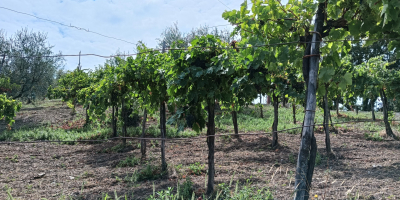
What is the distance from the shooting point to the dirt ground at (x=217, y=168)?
4824 mm

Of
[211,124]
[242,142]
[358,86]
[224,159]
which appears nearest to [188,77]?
[211,124]

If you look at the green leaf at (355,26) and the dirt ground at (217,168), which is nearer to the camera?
the green leaf at (355,26)

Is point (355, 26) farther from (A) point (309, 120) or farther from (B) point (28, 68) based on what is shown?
(B) point (28, 68)

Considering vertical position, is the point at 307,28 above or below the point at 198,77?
above

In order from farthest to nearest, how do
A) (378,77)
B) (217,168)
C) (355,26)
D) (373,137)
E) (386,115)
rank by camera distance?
(386,115) → (373,137) → (378,77) → (217,168) → (355,26)

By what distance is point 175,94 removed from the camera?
14.1 ft

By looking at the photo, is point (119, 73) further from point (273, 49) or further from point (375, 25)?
point (375, 25)

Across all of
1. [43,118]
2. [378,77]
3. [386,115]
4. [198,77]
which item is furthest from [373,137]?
[43,118]

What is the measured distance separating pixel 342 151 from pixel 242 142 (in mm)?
3192

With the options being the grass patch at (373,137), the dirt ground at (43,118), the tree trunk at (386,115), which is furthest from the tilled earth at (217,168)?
the dirt ground at (43,118)

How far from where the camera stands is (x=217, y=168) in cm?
650

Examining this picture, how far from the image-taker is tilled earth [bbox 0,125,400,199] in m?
4.82

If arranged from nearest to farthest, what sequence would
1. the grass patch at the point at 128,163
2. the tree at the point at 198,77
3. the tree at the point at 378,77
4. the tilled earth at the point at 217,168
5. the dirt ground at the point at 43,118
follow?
the tree at the point at 198,77
the tilled earth at the point at 217,168
the grass patch at the point at 128,163
the tree at the point at 378,77
the dirt ground at the point at 43,118

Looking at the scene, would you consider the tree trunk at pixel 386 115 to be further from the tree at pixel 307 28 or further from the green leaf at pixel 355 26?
the green leaf at pixel 355 26
